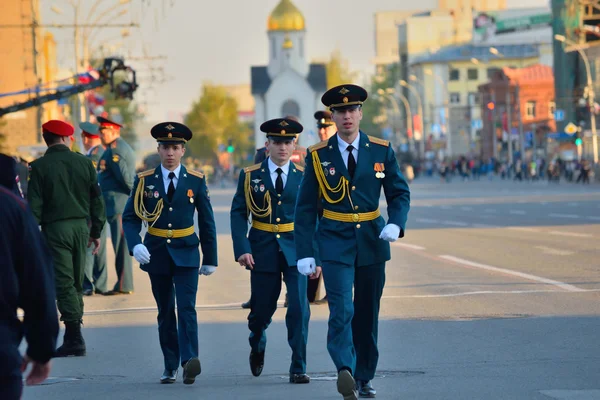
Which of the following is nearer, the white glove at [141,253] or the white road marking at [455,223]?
the white glove at [141,253]

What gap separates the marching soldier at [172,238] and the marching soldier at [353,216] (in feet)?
4.63

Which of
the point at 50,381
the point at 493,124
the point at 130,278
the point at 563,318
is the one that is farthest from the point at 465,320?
the point at 493,124

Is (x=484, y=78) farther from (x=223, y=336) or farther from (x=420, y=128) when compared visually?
(x=223, y=336)

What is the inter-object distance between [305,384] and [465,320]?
364cm

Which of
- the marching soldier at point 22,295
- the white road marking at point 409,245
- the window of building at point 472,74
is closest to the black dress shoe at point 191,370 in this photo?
the marching soldier at point 22,295

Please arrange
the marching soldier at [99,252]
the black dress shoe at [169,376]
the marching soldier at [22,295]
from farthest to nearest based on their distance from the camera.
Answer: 1. the marching soldier at [99,252]
2. the black dress shoe at [169,376]
3. the marching soldier at [22,295]

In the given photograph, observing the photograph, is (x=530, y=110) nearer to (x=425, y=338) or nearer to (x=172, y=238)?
(x=425, y=338)

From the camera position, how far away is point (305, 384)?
947 cm

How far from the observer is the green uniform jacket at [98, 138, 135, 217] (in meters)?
16.1

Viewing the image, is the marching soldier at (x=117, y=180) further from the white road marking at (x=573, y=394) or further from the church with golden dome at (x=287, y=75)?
the church with golden dome at (x=287, y=75)

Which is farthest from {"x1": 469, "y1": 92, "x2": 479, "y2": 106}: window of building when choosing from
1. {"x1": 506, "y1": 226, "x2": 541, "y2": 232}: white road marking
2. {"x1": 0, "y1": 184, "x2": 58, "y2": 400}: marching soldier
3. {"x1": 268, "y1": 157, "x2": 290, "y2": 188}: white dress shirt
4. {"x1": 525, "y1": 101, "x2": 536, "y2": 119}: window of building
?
{"x1": 0, "y1": 184, "x2": 58, "y2": 400}: marching soldier

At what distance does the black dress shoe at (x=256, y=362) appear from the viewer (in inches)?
387

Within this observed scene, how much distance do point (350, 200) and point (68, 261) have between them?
332 centimetres

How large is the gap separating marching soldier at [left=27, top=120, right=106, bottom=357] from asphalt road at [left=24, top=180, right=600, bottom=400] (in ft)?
1.18
